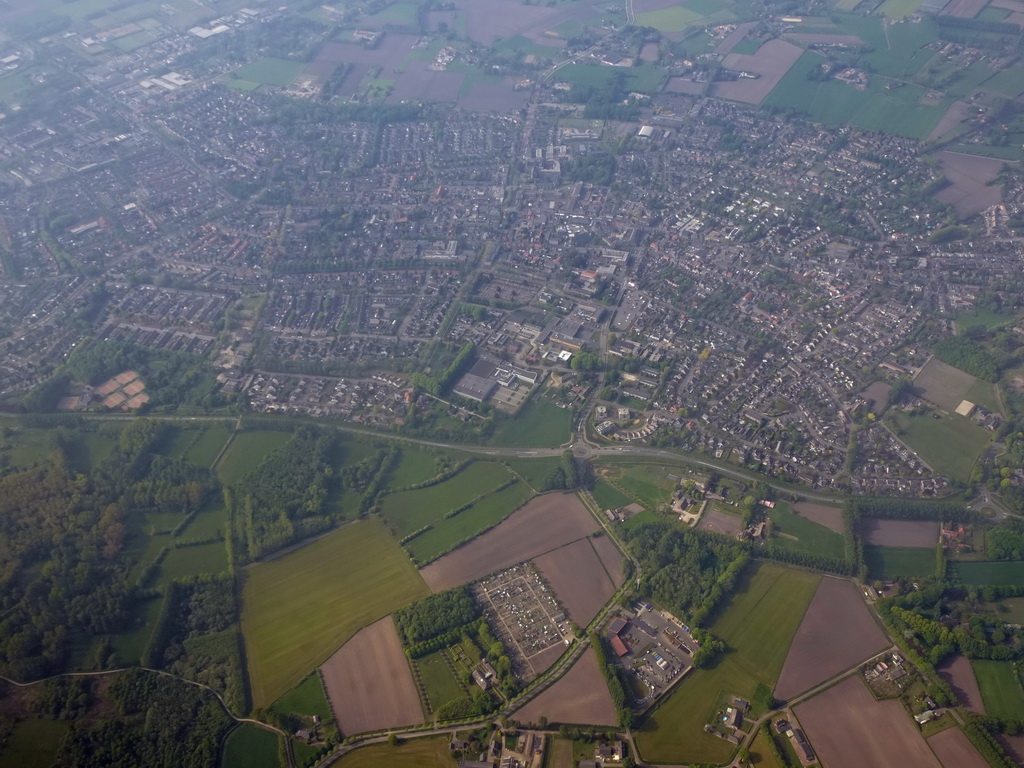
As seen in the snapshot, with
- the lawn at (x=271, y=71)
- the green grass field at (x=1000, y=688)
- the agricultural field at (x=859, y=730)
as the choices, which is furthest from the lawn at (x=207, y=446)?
the lawn at (x=271, y=71)

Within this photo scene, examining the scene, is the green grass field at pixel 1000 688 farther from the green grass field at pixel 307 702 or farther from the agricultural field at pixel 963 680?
the green grass field at pixel 307 702

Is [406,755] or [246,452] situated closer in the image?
[406,755]

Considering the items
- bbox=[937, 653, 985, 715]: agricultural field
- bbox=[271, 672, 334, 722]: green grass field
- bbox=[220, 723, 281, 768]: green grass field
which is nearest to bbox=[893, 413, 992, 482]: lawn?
bbox=[937, 653, 985, 715]: agricultural field

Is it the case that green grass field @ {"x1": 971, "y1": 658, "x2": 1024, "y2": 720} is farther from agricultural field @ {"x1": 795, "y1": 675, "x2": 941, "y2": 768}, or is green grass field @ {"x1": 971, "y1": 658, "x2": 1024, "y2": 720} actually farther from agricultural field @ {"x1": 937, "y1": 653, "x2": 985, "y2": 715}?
agricultural field @ {"x1": 795, "y1": 675, "x2": 941, "y2": 768}

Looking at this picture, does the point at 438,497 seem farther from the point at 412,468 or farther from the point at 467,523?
the point at 412,468

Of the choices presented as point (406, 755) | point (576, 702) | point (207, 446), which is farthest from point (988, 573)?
point (207, 446)

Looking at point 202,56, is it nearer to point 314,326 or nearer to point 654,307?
point 314,326
